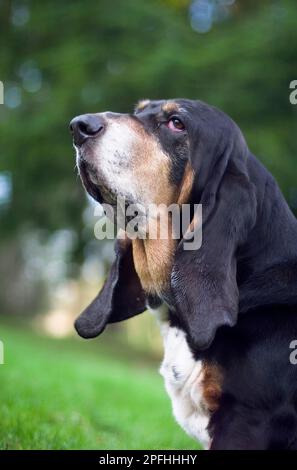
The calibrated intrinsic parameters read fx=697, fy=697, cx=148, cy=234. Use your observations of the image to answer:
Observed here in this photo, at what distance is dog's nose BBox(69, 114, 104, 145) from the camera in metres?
3.36

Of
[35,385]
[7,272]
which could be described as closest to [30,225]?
[7,272]

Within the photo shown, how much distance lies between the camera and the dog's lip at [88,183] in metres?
3.50

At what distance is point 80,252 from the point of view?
21344 mm

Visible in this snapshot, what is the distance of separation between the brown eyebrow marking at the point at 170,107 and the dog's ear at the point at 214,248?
0.92 feet

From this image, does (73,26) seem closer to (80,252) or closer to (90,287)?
(80,252)

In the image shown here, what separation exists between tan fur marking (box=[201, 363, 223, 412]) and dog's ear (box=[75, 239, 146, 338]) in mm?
791

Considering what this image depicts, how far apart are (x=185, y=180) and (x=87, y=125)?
22.4 inches

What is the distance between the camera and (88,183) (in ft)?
11.8

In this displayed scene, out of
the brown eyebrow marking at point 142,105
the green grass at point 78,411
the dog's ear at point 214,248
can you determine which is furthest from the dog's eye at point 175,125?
the green grass at point 78,411

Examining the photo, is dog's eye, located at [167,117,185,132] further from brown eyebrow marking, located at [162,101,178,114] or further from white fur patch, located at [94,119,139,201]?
white fur patch, located at [94,119,139,201]

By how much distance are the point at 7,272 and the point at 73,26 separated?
14.4 m

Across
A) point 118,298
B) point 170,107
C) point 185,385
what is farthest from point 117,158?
point 185,385

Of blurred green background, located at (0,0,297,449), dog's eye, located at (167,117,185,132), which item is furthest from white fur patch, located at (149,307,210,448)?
blurred green background, located at (0,0,297,449)
